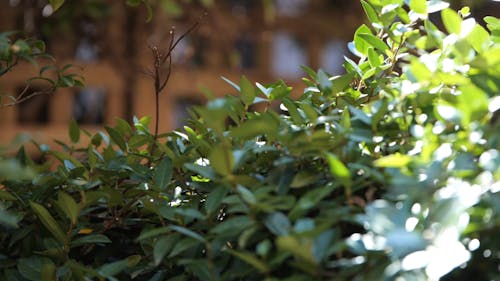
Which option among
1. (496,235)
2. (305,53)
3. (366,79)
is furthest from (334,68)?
(496,235)

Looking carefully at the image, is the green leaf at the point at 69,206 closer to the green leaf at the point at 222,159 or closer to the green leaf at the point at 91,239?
the green leaf at the point at 91,239

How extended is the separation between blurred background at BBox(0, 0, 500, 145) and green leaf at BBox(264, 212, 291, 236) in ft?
7.79

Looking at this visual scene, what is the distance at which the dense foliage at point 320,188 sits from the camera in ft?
1.85

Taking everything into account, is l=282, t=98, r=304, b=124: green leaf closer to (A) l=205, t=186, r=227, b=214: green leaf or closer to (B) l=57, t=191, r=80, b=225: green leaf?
(A) l=205, t=186, r=227, b=214: green leaf

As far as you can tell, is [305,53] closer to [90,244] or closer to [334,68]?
[334,68]

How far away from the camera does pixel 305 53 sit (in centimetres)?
461

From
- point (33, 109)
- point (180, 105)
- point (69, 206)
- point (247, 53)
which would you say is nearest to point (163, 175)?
point (69, 206)

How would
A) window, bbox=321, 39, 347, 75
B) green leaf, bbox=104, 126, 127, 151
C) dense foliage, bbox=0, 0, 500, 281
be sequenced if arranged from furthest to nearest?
window, bbox=321, 39, 347, 75 → green leaf, bbox=104, 126, 127, 151 → dense foliage, bbox=0, 0, 500, 281

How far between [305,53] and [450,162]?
13.2ft

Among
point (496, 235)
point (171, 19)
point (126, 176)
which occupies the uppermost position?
point (171, 19)

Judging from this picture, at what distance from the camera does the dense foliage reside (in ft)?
1.85

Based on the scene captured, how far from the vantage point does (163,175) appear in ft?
2.75

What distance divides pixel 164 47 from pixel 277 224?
2.78 meters

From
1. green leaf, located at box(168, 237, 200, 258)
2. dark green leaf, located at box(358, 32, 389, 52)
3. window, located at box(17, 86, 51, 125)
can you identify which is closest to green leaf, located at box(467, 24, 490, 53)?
dark green leaf, located at box(358, 32, 389, 52)
